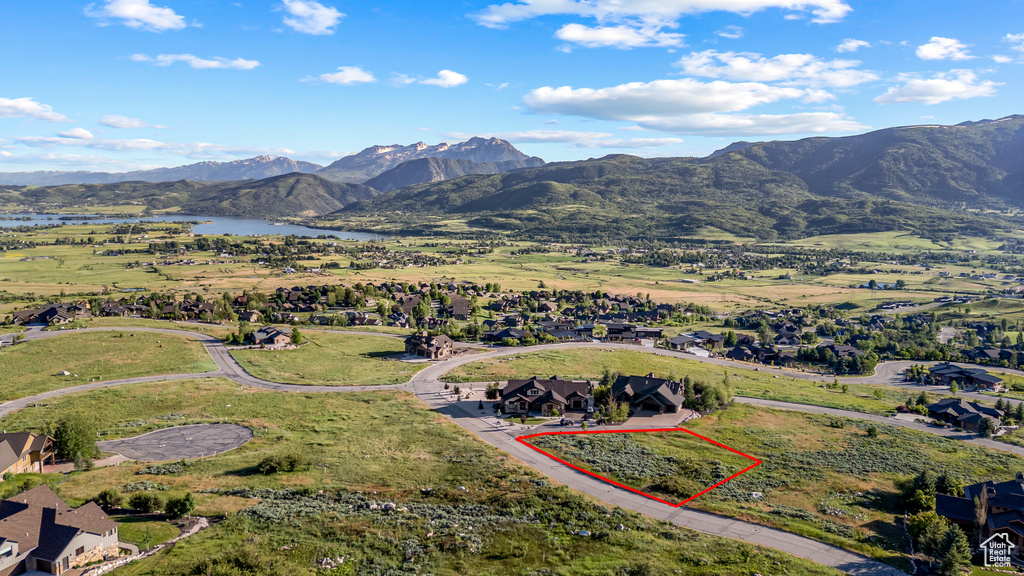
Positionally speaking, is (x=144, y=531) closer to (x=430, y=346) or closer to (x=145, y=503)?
(x=145, y=503)

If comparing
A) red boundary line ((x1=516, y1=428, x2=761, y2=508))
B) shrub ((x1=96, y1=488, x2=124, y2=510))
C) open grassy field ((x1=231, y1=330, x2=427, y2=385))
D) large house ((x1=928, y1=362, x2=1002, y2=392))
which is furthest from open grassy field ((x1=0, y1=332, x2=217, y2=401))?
large house ((x1=928, y1=362, x2=1002, y2=392))

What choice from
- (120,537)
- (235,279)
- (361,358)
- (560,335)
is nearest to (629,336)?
(560,335)

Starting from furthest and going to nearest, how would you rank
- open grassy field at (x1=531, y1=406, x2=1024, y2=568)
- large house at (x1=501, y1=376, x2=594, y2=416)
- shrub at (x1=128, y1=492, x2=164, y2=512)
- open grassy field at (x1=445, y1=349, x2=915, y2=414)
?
1. open grassy field at (x1=445, y1=349, x2=915, y2=414)
2. large house at (x1=501, y1=376, x2=594, y2=416)
3. open grassy field at (x1=531, y1=406, x2=1024, y2=568)
4. shrub at (x1=128, y1=492, x2=164, y2=512)

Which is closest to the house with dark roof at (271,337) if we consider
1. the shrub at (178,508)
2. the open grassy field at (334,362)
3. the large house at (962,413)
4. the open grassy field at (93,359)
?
the open grassy field at (334,362)

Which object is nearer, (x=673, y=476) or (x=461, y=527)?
(x=461, y=527)

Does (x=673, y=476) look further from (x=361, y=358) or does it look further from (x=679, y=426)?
(x=361, y=358)

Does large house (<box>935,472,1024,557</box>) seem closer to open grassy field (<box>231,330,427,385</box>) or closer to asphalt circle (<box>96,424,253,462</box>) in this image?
asphalt circle (<box>96,424,253,462</box>)

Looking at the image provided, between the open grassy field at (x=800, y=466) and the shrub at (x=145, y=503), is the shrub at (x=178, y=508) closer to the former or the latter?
the shrub at (x=145, y=503)
